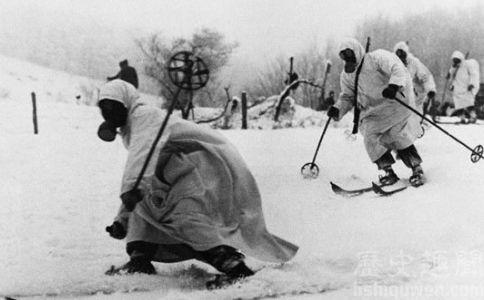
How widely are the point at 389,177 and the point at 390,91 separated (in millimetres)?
512

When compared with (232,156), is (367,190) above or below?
below

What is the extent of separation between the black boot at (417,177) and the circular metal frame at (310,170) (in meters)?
0.54

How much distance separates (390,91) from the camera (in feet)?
11.7

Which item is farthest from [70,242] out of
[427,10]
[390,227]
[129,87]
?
[427,10]

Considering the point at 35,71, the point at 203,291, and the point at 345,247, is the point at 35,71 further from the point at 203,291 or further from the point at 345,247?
the point at 345,247

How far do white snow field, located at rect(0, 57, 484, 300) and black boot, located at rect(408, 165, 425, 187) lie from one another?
56 mm

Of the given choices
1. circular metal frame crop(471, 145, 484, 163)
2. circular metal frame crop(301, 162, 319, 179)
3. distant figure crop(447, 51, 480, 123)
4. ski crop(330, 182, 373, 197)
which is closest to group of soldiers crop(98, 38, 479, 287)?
ski crop(330, 182, 373, 197)

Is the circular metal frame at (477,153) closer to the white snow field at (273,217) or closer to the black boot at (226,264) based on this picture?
the white snow field at (273,217)

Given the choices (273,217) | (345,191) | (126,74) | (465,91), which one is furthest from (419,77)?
(126,74)

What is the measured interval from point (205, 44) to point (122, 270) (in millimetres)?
1017

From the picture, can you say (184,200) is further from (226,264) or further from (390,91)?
(390,91)

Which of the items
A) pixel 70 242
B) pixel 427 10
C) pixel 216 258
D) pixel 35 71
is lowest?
pixel 70 242

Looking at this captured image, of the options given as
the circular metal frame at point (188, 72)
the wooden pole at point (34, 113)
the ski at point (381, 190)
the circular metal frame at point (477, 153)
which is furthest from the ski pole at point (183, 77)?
the circular metal frame at point (477, 153)

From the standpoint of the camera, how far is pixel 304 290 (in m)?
2.27
